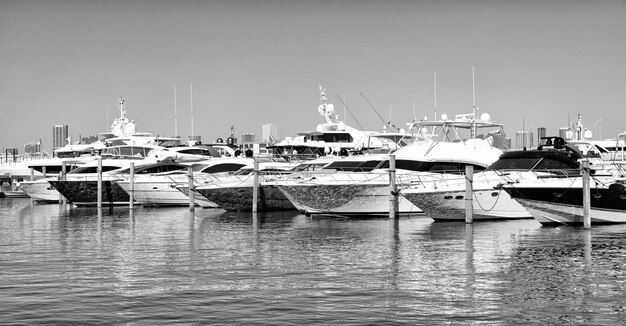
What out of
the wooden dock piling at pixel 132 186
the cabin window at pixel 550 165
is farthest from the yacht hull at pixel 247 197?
the cabin window at pixel 550 165

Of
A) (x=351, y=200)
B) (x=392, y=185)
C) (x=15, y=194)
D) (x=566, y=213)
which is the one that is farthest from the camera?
(x=15, y=194)

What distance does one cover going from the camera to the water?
49.9 feet

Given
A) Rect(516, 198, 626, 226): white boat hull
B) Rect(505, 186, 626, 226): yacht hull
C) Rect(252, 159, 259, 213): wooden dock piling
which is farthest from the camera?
Rect(252, 159, 259, 213): wooden dock piling

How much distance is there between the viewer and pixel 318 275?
19.2 metres

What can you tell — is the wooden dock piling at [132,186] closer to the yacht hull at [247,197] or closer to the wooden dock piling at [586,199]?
the yacht hull at [247,197]

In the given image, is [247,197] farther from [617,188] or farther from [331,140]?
[331,140]

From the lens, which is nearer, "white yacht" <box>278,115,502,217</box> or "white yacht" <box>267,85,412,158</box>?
"white yacht" <box>278,115,502,217</box>

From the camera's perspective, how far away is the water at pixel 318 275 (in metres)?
15.2

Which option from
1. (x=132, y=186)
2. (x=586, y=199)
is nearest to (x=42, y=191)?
(x=132, y=186)

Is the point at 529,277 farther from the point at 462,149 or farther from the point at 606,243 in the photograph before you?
the point at 462,149

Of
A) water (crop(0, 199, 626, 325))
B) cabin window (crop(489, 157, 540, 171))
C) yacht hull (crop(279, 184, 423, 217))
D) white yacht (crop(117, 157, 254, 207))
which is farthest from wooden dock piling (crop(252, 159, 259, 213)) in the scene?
cabin window (crop(489, 157, 540, 171))

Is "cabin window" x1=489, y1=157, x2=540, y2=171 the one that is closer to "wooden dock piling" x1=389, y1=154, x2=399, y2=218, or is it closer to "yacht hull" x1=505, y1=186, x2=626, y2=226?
"yacht hull" x1=505, y1=186, x2=626, y2=226

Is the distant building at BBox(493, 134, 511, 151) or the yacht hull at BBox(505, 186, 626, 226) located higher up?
the distant building at BBox(493, 134, 511, 151)

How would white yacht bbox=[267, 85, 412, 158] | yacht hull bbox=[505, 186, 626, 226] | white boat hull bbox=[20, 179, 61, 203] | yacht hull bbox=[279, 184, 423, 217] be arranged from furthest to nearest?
1. white yacht bbox=[267, 85, 412, 158]
2. white boat hull bbox=[20, 179, 61, 203]
3. yacht hull bbox=[279, 184, 423, 217]
4. yacht hull bbox=[505, 186, 626, 226]
